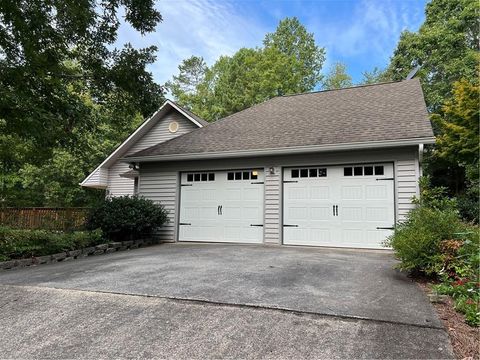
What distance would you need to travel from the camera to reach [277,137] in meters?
9.33

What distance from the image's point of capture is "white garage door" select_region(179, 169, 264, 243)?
919 cm

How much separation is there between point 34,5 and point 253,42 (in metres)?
22.9

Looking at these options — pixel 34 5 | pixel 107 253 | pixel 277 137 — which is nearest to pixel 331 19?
pixel 277 137

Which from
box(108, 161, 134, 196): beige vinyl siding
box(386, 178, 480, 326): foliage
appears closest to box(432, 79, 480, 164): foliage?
box(386, 178, 480, 326): foliage

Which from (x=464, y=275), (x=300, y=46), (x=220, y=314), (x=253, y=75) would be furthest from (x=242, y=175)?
(x=300, y=46)

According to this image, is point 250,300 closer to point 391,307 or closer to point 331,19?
point 391,307

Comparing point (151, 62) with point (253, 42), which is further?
point (253, 42)

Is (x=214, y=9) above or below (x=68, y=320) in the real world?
above

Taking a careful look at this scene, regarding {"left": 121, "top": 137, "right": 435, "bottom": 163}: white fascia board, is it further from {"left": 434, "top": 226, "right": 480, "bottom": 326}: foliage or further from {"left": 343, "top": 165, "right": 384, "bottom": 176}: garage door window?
{"left": 434, "top": 226, "right": 480, "bottom": 326}: foliage

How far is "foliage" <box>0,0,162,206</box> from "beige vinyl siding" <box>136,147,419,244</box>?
193cm

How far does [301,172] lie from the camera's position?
8.83 metres

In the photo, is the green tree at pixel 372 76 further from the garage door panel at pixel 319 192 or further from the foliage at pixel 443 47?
the garage door panel at pixel 319 192

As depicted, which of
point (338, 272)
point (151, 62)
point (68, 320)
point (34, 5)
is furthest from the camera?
point (151, 62)

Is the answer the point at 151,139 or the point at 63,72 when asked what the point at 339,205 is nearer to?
the point at 63,72
